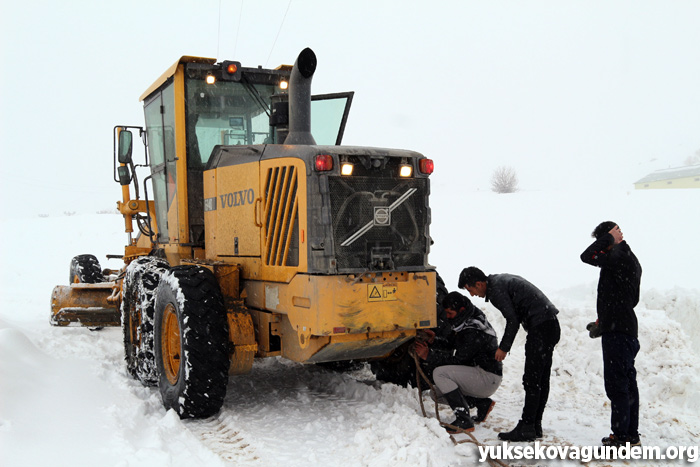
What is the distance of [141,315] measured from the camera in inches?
245

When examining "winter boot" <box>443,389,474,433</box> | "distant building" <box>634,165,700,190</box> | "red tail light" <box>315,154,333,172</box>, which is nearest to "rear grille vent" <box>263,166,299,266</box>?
"red tail light" <box>315,154,333,172</box>

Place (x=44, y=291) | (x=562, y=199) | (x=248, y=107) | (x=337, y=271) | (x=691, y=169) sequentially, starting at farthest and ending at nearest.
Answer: (x=691, y=169) → (x=562, y=199) → (x=44, y=291) → (x=248, y=107) → (x=337, y=271)

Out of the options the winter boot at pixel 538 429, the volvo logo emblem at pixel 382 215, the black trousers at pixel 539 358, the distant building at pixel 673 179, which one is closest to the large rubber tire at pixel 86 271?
the volvo logo emblem at pixel 382 215

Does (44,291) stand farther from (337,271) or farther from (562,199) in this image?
(562,199)

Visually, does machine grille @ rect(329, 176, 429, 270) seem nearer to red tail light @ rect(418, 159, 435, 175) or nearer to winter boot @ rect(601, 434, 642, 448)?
red tail light @ rect(418, 159, 435, 175)

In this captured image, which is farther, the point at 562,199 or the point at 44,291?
the point at 562,199

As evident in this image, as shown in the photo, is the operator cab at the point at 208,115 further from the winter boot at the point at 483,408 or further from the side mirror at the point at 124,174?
the winter boot at the point at 483,408

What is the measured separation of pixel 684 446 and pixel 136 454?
390cm

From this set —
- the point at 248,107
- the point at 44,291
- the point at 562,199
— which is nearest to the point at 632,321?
the point at 248,107

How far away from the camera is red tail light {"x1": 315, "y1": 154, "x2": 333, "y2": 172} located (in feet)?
15.6

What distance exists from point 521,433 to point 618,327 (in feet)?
3.56

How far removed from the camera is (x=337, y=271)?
4742mm

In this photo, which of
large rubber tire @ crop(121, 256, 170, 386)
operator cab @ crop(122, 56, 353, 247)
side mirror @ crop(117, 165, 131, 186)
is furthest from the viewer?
side mirror @ crop(117, 165, 131, 186)

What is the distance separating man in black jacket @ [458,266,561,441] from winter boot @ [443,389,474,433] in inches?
11.1
